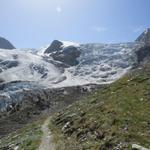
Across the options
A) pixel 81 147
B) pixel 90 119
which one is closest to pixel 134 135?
pixel 81 147

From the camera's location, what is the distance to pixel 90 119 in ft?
129

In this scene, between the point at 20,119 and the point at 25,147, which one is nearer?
the point at 25,147

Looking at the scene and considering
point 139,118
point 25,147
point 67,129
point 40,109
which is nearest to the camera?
point 139,118

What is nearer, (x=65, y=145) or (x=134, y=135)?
(x=134, y=135)

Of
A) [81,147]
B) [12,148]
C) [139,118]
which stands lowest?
[12,148]

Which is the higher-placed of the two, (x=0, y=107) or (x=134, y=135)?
(x=134, y=135)

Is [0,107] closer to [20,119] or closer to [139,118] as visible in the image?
[20,119]

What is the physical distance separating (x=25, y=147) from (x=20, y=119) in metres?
99.6

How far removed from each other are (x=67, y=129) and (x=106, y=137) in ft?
38.6

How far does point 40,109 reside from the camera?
15750 centimetres

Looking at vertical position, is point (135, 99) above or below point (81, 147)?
above

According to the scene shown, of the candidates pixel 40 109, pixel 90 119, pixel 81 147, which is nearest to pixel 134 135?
pixel 81 147

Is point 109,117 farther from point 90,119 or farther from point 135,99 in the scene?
point 135,99

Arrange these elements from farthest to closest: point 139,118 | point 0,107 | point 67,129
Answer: point 0,107 → point 67,129 → point 139,118
